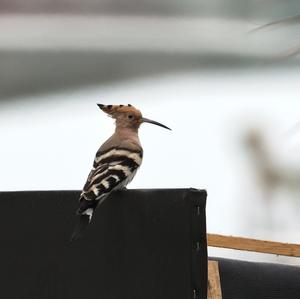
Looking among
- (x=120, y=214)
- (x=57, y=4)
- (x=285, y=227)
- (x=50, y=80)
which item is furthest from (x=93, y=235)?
(x=57, y=4)

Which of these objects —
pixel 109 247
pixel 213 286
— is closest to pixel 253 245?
pixel 213 286

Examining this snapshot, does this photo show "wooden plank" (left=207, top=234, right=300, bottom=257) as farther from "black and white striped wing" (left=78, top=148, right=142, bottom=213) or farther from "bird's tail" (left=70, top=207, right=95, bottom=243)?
"bird's tail" (left=70, top=207, right=95, bottom=243)

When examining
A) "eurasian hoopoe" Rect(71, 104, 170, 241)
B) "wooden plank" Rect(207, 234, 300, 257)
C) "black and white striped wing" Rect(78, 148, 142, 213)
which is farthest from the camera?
"wooden plank" Rect(207, 234, 300, 257)

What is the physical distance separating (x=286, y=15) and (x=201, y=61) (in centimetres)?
49

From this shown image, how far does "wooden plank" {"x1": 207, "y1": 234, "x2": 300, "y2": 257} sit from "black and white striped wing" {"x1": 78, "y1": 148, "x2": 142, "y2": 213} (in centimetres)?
31

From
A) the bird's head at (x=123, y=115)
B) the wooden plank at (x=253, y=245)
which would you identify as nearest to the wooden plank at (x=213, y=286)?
the wooden plank at (x=253, y=245)

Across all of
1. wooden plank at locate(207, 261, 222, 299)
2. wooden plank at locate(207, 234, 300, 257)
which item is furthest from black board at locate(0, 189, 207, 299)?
wooden plank at locate(207, 234, 300, 257)

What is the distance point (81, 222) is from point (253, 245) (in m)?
0.94

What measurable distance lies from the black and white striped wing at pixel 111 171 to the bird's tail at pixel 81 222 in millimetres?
142

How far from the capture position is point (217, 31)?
10.0ft

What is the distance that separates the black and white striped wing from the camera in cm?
135

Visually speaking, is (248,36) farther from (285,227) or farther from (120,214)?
(120,214)

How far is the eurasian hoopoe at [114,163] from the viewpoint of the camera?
1107 mm

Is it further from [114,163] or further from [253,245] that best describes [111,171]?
[253,245]
